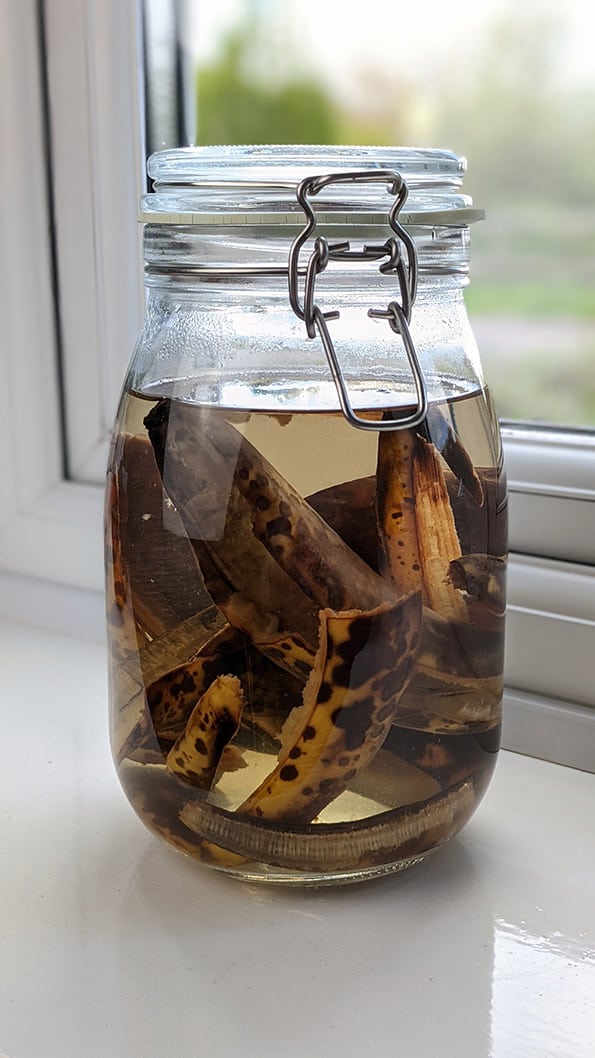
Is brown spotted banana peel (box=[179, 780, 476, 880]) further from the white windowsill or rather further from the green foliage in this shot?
the green foliage

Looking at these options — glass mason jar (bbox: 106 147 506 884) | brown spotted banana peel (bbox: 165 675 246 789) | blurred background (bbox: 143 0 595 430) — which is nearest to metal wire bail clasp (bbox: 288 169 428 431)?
glass mason jar (bbox: 106 147 506 884)

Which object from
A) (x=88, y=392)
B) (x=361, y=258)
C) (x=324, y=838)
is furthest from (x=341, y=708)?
(x=88, y=392)

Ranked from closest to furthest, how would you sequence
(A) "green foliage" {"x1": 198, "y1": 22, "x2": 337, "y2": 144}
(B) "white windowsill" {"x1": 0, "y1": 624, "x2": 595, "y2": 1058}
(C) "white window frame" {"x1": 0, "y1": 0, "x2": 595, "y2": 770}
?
1. (B) "white windowsill" {"x1": 0, "y1": 624, "x2": 595, "y2": 1058}
2. (C) "white window frame" {"x1": 0, "y1": 0, "x2": 595, "y2": 770}
3. (A) "green foliage" {"x1": 198, "y1": 22, "x2": 337, "y2": 144}

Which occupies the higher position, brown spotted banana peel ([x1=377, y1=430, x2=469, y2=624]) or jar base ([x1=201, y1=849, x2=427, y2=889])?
brown spotted banana peel ([x1=377, y1=430, x2=469, y2=624])

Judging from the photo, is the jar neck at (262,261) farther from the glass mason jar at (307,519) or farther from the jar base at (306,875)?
the jar base at (306,875)

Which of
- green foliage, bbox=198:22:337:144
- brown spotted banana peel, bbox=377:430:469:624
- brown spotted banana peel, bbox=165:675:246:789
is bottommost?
brown spotted banana peel, bbox=165:675:246:789

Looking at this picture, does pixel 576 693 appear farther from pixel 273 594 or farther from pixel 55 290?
pixel 55 290

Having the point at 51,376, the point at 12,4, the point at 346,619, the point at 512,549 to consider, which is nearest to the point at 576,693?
the point at 512,549
